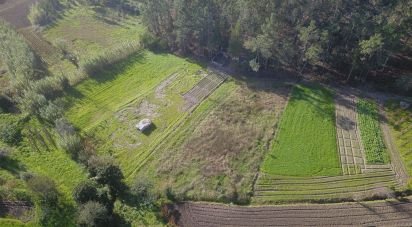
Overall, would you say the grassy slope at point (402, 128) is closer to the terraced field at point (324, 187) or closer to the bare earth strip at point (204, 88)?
the terraced field at point (324, 187)

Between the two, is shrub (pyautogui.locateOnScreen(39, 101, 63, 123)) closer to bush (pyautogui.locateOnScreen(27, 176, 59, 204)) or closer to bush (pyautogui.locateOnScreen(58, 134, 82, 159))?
bush (pyautogui.locateOnScreen(58, 134, 82, 159))

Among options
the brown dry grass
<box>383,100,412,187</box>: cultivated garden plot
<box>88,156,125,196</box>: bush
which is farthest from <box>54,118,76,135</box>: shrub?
<box>383,100,412,187</box>: cultivated garden plot

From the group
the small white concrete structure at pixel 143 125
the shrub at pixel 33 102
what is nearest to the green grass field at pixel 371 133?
the small white concrete structure at pixel 143 125

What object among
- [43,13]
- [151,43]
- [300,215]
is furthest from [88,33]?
[300,215]

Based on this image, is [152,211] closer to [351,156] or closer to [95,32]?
[351,156]

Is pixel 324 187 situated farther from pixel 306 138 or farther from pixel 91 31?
pixel 91 31

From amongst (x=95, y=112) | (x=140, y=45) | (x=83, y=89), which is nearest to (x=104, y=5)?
(x=140, y=45)

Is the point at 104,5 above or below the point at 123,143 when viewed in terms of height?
above
